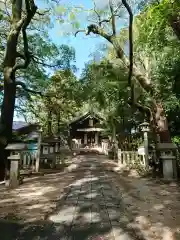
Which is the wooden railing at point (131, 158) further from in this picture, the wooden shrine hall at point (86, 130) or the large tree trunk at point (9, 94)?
the wooden shrine hall at point (86, 130)

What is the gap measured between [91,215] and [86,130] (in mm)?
26372

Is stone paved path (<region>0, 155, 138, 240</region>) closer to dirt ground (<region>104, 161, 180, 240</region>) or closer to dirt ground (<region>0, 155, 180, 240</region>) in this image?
dirt ground (<region>0, 155, 180, 240</region>)

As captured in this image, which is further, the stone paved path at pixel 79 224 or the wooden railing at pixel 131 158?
the wooden railing at pixel 131 158

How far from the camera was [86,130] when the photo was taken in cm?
3061

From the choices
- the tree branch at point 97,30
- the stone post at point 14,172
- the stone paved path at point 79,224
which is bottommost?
the stone paved path at point 79,224

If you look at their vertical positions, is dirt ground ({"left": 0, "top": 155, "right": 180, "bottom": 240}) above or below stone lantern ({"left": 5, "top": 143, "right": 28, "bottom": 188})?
below

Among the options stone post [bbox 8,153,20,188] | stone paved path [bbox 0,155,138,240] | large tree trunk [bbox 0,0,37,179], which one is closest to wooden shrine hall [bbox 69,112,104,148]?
large tree trunk [bbox 0,0,37,179]

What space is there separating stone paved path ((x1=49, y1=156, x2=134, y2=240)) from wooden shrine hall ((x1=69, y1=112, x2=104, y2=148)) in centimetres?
2394

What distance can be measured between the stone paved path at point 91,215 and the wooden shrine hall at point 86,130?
23.9 metres

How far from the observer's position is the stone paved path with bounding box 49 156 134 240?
351 centimetres

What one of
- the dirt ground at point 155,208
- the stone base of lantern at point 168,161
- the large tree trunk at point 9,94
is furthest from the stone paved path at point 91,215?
the large tree trunk at point 9,94

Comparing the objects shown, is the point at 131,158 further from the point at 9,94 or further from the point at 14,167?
the point at 14,167

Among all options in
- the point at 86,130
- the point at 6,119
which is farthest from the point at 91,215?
the point at 86,130

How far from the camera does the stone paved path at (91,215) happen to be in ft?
11.5
